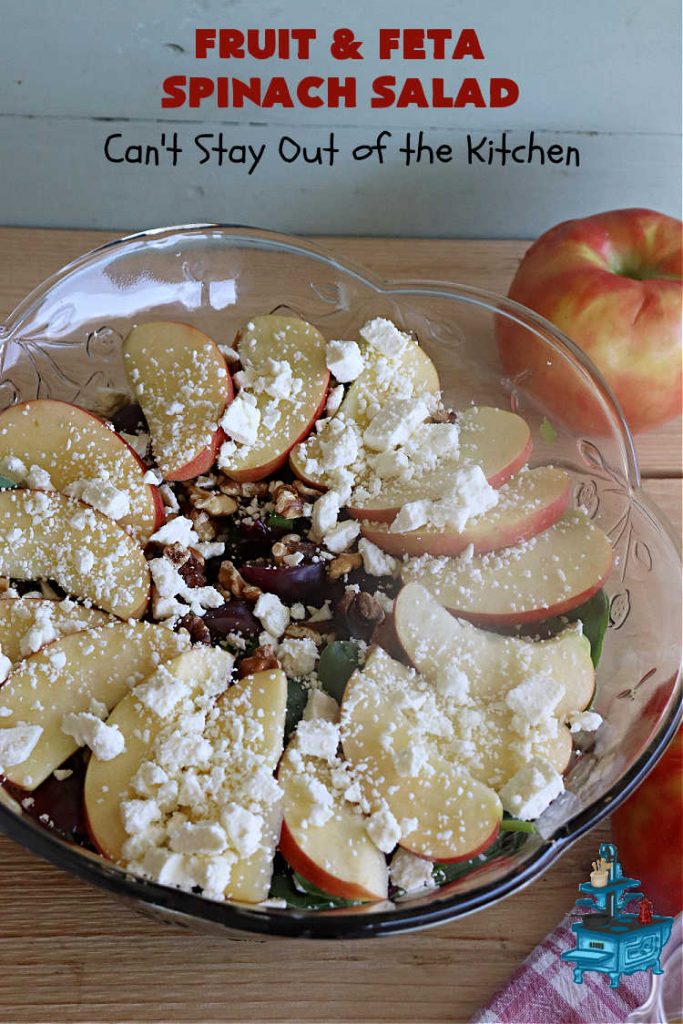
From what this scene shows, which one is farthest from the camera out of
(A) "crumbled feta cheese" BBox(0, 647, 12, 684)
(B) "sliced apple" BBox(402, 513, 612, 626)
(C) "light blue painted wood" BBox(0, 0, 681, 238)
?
(C) "light blue painted wood" BBox(0, 0, 681, 238)

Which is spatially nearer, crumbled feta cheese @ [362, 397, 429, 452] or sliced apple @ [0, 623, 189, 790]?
sliced apple @ [0, 623, 189, 790]

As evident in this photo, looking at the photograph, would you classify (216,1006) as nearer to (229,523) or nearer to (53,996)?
(53,996)

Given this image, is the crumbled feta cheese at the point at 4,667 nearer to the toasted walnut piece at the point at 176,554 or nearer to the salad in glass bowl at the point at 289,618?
the salad in glass bowl at the point at 289,618

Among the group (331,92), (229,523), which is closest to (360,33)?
(331,92)

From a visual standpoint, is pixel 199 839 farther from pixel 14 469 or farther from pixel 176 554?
pixel 14 469

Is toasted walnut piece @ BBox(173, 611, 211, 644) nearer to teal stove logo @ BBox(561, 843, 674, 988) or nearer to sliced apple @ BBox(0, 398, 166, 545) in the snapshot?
sliced apple @ BBox(0, 398, 166, 545)

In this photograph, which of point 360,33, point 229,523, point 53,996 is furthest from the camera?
point 360,33

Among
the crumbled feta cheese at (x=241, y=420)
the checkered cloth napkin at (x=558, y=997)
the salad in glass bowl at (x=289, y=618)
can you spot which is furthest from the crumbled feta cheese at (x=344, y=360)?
the checkered cloth napkin at (x=558, y=997)

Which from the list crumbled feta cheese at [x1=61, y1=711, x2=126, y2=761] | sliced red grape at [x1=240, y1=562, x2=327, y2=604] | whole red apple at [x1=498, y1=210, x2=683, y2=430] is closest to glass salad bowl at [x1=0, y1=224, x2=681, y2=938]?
whole red apple at [x1=498, y1=210, x2=683, y2=430]
